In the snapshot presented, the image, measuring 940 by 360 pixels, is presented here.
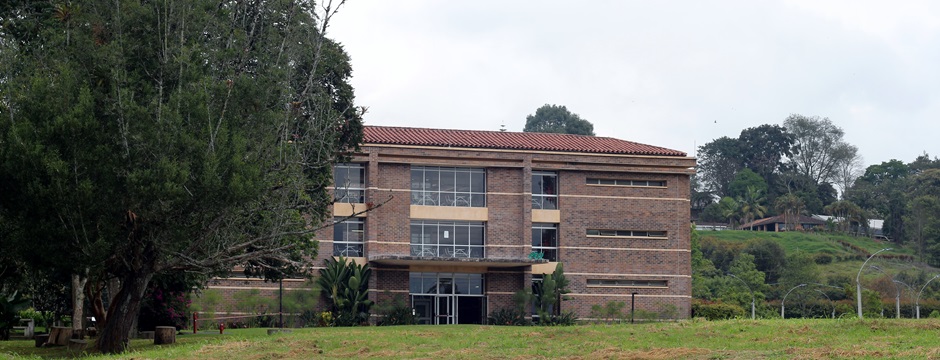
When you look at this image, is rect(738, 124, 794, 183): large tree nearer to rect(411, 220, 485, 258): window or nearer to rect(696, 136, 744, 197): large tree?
rect(696, 136, 744, 197): large tree

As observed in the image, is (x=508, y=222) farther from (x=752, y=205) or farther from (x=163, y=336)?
(x=752, y=205)

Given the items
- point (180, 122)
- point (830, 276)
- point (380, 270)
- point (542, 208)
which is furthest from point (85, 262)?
point (830, 276)

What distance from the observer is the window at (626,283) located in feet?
189

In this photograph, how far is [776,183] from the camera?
141 meters

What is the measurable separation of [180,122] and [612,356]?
10929 millimetres

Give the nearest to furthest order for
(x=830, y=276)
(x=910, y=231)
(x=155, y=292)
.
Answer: (x=155, y=292) < (x=830, y=276) < (x=910, y=231)

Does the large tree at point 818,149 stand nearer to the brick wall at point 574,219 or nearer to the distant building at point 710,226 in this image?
the distant building at point 710,226

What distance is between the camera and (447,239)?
57.2 meters

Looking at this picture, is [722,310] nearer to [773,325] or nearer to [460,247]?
[460,247]

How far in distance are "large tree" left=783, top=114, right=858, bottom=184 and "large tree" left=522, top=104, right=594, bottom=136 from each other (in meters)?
25.4

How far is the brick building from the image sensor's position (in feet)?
183

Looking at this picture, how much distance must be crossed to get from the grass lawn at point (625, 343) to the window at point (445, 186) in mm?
25490

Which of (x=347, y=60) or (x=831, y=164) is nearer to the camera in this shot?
(x=347, y=60)

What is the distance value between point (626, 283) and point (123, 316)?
3277cm
